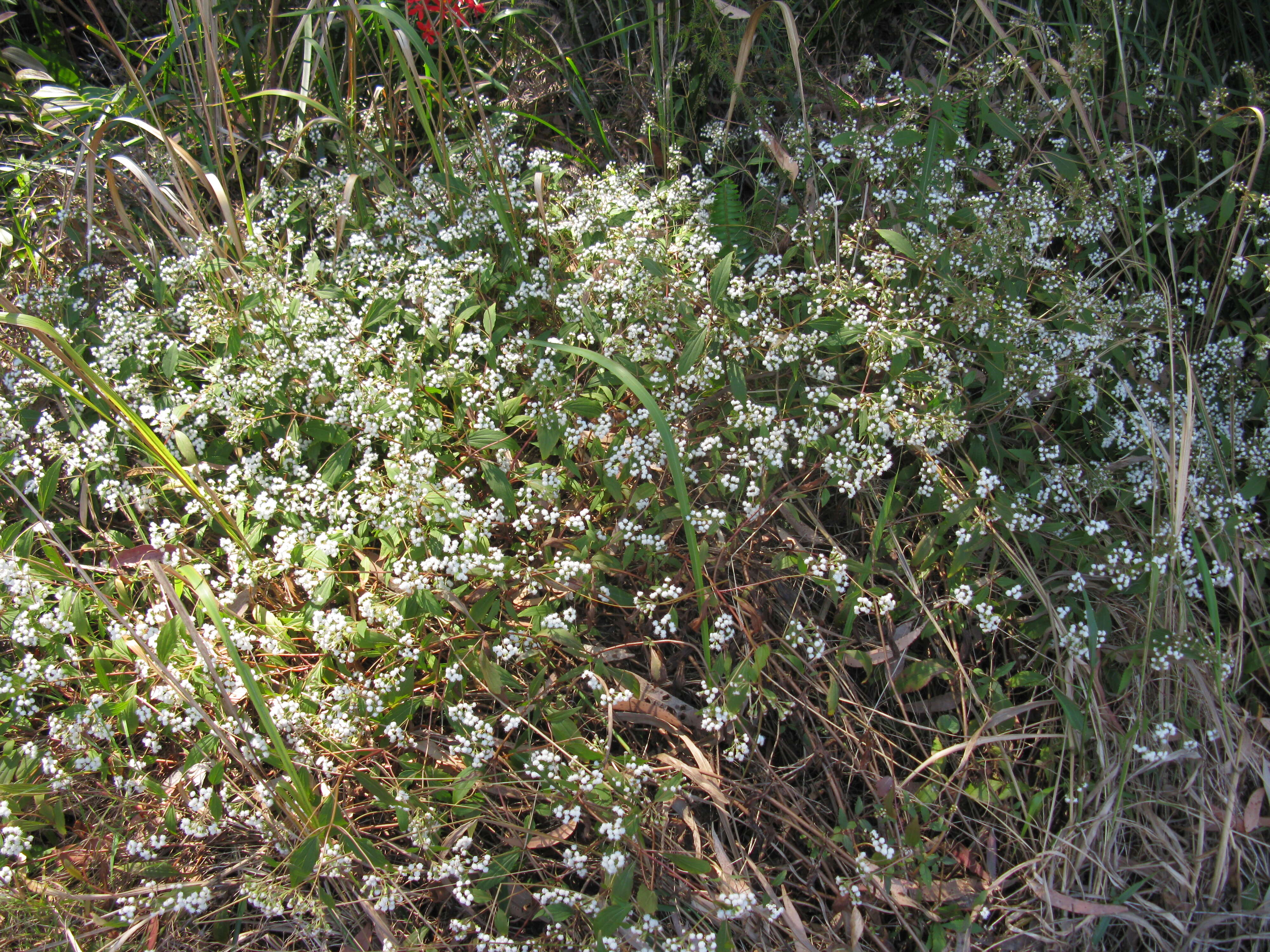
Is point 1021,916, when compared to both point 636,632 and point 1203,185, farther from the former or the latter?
point 1203,185

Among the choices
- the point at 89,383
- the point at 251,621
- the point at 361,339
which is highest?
the point at 89,383

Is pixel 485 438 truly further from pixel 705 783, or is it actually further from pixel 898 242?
pixel 898 242

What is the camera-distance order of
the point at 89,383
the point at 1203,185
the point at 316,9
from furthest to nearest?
the point at 1203,185 → the point at 316,9 → the point at 89,383

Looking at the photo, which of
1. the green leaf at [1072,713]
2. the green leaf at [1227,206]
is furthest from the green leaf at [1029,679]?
the green leaf at [1227,206]

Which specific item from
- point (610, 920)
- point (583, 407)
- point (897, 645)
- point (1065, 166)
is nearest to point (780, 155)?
point (1065, 166)

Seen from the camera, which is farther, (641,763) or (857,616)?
(857,616)

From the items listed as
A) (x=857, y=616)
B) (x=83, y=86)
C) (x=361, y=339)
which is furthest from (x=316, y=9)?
(x=857, y=616)
